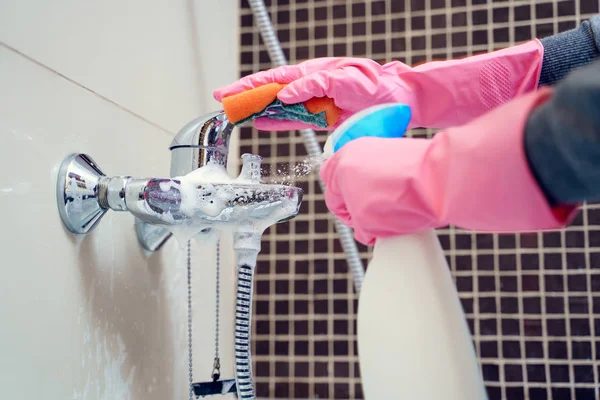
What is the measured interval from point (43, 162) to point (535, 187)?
40 centimetres

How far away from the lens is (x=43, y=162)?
52 cm

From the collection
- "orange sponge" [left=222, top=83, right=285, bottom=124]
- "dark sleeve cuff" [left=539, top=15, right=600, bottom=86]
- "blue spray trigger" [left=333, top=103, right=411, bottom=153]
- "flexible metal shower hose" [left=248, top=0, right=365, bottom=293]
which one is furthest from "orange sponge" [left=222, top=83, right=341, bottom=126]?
"flexible metal shower hose" [left=248, top=0, right=365, bottom=293]

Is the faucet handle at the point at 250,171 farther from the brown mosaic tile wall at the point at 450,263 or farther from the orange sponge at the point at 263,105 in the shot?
the brown mosaic tile wall at the point at 450,263

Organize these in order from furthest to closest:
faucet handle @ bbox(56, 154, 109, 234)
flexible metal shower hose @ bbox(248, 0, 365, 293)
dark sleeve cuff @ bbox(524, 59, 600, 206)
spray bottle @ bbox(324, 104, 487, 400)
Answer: flexible metal shower hose @ bbox(248, 0, 365, 293)
faucet handle @ bbox(56, 154, 109, 234)
spray bottle @ bbox(324, 104, 487, 400)
dark sleeve cuff @ bbox(524, 59, 600, 206)

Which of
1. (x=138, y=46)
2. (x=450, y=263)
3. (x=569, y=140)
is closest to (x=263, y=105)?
(x=138, y=46)

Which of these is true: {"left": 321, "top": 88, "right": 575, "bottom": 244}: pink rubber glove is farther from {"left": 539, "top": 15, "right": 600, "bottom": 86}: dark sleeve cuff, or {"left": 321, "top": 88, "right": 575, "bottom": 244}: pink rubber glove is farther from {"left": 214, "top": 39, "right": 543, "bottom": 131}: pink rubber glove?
{"left": 539, "top": 15, "right": 600, "bottom": 86}: dark sleeve cuff

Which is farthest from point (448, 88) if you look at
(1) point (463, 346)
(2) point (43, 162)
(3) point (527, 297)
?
(3) point (527, 297)

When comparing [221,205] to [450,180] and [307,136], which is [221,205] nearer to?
[450,180]

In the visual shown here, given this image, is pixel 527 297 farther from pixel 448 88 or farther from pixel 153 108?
pixel 153 108

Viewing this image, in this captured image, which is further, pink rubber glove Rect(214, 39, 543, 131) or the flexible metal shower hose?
the flexible metal shower hose

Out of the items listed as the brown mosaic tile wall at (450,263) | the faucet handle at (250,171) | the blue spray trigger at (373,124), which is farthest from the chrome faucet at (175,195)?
the brown mosaic tile wall at (450,263)

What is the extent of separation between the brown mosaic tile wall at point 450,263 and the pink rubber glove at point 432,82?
1.33ft

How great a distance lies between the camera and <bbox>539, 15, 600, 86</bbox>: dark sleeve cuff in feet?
2.00

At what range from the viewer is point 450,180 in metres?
0.35
